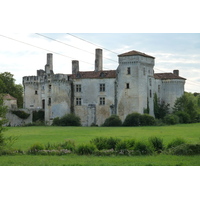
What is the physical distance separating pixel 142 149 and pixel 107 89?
31.6 metres

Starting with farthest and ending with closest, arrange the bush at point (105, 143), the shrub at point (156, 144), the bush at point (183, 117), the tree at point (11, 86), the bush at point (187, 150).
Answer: the tree at point (11, 86) → the bush at point (183, 117) → the bush at point (105, 143) → the shrub at point (156, 144) → the bush at point (187, 150)

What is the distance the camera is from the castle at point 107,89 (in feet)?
157

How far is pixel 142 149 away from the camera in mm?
18500

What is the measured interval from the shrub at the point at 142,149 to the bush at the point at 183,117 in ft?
104

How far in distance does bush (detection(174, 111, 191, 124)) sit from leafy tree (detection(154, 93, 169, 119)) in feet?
8.86

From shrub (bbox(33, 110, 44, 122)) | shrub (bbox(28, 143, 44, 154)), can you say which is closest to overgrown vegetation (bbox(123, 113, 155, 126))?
shrub (bbox(33, 110, 44, 122))

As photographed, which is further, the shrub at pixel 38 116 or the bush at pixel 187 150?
the shrub at pixel 38 116

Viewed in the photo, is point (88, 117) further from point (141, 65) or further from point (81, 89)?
point (141, 65)

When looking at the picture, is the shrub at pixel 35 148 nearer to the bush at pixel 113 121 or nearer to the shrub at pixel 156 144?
the shrub at pixel 156 144

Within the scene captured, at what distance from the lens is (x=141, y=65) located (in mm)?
48219

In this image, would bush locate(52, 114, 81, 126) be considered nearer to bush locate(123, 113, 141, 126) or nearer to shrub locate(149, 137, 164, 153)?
bush locate(123, 113, 141, 126)

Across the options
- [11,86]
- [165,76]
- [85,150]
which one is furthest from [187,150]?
[11,86]

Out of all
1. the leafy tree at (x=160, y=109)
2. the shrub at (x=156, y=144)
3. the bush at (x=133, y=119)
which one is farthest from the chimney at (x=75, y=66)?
the shrub at (x=156, y=144)

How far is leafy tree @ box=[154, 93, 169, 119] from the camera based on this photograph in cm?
5128
